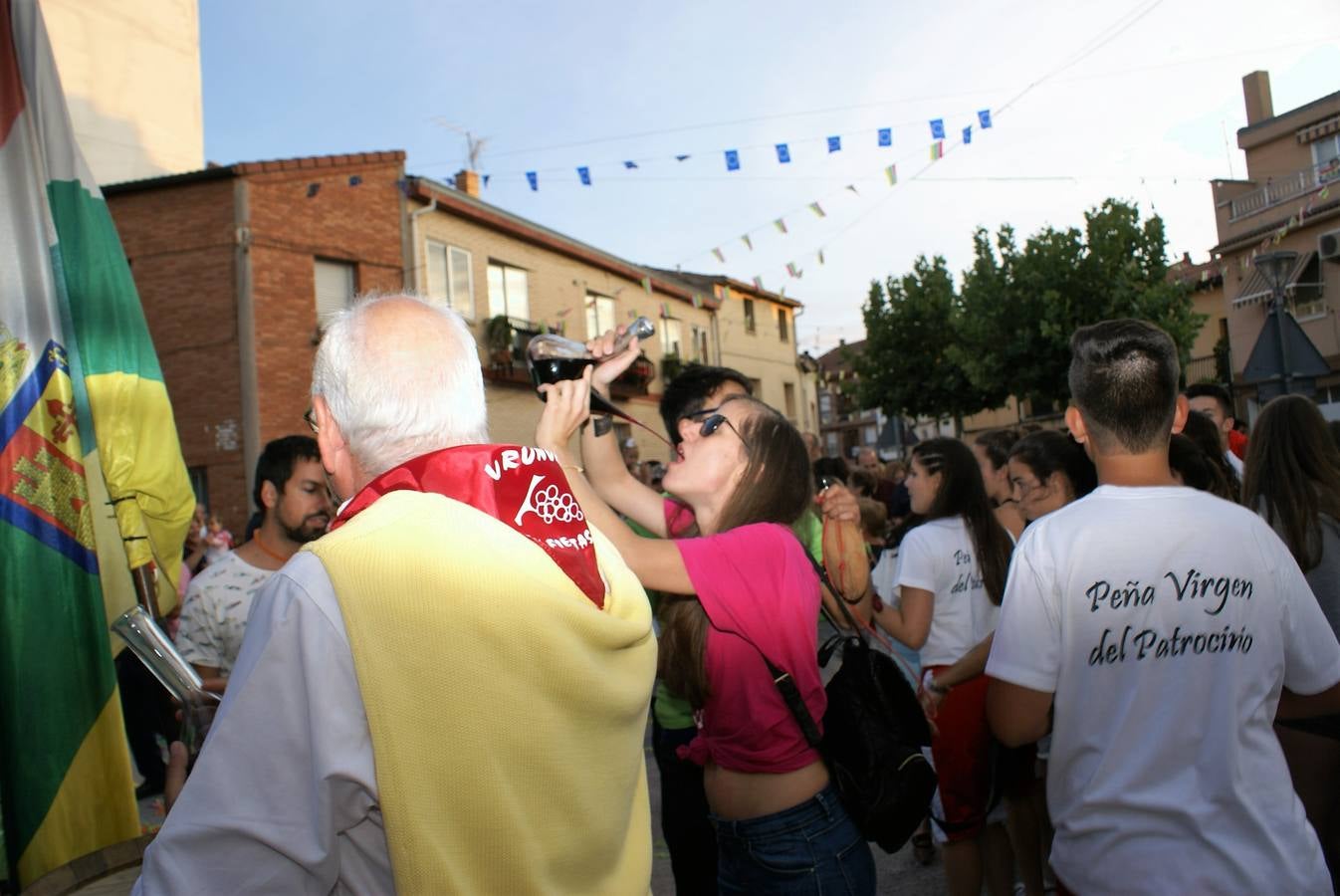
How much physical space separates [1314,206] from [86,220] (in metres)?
24.9

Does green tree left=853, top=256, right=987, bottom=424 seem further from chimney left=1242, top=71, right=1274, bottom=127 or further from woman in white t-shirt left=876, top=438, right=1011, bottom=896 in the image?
woman in white t-shirt left=876, top=438, right=1011, bottom=896

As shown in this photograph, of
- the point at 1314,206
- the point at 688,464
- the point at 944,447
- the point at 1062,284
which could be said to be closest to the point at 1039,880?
the point at 944,447

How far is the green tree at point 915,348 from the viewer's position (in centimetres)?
2502

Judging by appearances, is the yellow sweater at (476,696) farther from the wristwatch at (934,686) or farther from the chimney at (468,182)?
the chimney at (468,182)

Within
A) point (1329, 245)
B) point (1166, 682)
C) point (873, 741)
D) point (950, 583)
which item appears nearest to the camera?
point (1166, 682)

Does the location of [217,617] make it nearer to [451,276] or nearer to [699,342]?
[451,276]

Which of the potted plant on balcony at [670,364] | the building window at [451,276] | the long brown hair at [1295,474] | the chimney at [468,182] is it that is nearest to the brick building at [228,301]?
the building window at [451,276]

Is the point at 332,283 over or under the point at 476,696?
over

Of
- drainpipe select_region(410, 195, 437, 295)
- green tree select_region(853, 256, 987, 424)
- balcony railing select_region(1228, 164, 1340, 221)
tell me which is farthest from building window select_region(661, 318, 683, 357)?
balcony railing select_region(1228, 164, 1340, 221)

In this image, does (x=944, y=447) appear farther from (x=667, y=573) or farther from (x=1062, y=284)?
(x=1062, y=284)

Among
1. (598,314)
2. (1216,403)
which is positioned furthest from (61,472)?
(598,314)

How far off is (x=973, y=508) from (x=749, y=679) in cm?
189

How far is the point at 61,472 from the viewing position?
6.97 ft

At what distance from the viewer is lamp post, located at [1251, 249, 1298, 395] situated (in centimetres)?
576
